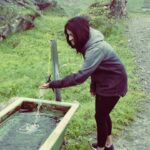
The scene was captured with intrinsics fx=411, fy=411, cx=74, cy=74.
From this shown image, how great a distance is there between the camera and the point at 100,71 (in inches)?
190

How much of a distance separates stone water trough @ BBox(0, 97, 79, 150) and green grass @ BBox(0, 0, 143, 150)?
18.9 inches

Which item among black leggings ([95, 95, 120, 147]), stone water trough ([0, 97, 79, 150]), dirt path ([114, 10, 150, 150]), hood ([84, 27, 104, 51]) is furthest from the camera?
dirt path ([114, 10, 150, 150])

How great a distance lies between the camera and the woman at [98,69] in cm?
462

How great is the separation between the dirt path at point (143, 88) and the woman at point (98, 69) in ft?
3.62

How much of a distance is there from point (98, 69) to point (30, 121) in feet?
5.02

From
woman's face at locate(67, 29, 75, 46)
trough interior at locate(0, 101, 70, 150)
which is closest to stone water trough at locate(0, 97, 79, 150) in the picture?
trough interior at locate(0, 101, 70, 150)

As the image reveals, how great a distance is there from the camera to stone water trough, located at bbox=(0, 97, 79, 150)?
528 cm

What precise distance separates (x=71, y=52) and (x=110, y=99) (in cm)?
623

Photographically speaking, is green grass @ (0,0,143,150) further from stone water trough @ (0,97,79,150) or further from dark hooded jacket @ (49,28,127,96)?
dark hooded jacket @ (49,28,127,96)

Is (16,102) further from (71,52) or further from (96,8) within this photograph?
(96,8)

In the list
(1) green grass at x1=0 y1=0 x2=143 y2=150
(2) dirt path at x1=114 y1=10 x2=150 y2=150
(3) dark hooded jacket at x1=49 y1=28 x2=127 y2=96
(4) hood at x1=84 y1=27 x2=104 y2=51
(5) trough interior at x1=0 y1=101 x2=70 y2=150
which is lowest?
(2) dirt path at x1=114 y1=10 x2=150 y2=150

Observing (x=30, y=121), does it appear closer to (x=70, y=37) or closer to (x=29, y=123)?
(x=29, y=123)

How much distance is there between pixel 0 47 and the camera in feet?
36.6

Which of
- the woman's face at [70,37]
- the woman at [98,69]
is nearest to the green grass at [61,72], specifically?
the woman at [98,69]
